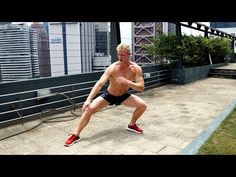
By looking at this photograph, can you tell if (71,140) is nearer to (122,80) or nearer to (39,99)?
(122,80)

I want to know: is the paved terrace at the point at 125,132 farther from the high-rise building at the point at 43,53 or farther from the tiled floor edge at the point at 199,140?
the high-rise building at the point at 43,53

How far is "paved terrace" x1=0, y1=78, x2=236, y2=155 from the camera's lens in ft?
12.7

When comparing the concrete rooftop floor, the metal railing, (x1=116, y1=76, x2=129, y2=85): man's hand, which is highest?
(x1=116, y1=76, x2=129, y2=85): man's hand

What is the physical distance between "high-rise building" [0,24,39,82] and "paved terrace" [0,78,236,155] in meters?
1.06

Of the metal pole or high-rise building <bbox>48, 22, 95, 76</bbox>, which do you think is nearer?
high-rise building <bbox>48, 22, 95, 76</bbox>

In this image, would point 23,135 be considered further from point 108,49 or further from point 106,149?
point 108,49

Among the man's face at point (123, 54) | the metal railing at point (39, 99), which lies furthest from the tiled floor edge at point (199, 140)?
the metal railing at point (39, 99)

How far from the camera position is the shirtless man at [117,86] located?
13.1 ft

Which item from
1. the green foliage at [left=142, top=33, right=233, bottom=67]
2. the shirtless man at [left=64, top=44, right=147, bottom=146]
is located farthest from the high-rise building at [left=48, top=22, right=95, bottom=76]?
the green foliage at [left=142, top=33, right=233, bottom=67]

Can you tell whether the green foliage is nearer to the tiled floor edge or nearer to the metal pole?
the metal pole

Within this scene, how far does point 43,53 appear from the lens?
583 cm

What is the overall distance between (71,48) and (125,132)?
2.89 meters
